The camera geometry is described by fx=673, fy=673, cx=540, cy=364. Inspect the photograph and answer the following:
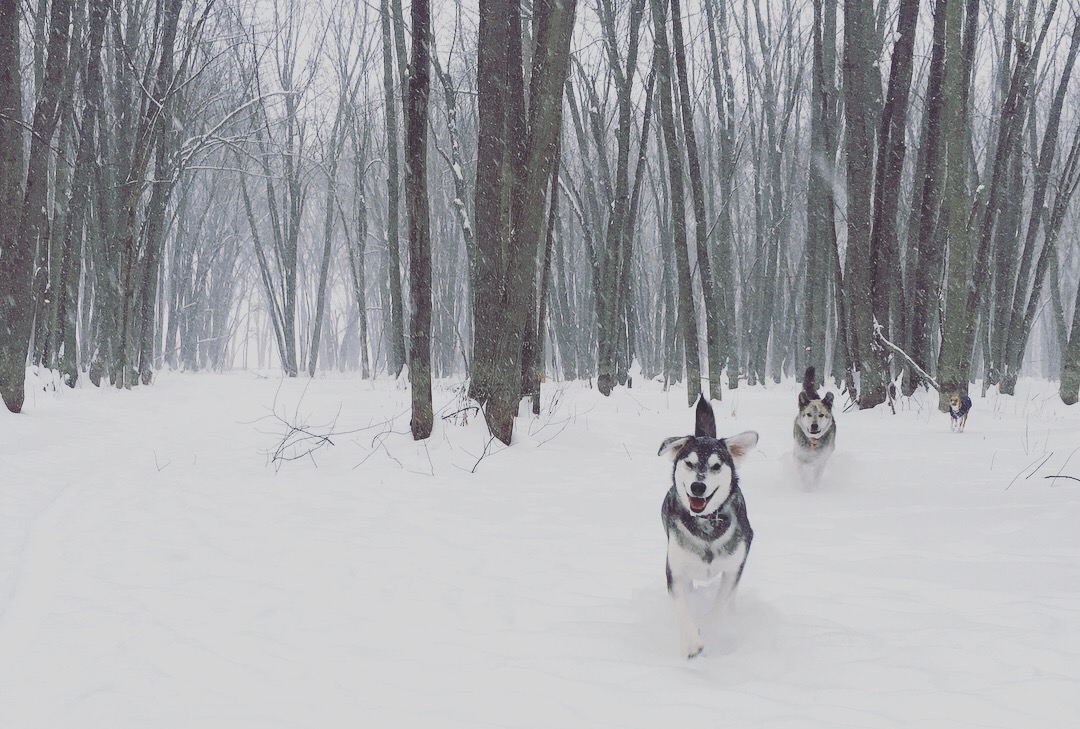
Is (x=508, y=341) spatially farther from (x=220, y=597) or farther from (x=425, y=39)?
(x=220, y=597)

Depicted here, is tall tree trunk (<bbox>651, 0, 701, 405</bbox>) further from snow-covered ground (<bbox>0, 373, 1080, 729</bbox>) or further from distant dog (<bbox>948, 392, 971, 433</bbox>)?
snow-covered ground (<bbox>0, 373, 1080, 729</bbox>)

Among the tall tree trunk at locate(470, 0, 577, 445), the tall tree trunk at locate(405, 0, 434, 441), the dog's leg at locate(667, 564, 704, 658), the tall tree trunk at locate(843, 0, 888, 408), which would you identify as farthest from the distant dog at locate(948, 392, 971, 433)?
the dog's leg at locate(667, 564, 704, 658)

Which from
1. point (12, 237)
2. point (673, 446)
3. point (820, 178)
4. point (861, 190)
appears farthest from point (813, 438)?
point (820, 178)

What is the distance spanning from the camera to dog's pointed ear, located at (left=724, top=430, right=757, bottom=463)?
117 inches

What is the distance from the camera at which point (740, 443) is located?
9.83 feet

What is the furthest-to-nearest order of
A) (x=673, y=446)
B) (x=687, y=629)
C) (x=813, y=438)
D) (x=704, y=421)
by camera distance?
(x=813, y=438), (x=704, y=421), (x=673, y=446), (x=687, y=629)

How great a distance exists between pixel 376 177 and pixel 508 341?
71.5 ft

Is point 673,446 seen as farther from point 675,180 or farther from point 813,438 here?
point 675,180

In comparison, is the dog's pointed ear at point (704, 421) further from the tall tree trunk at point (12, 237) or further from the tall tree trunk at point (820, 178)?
the tall tree trunk at point (820, 178)

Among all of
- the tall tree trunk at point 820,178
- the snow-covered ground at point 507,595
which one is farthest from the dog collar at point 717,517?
the tall tree trunk at point 820,178

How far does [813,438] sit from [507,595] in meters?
3.31

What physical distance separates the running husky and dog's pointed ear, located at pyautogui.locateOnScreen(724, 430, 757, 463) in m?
2.79

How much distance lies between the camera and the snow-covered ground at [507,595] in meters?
2.24

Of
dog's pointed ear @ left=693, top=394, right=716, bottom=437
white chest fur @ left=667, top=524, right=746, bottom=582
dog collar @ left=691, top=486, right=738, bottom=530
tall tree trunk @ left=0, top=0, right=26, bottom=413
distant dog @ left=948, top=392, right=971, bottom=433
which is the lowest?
distant dog @ left=948, top=392, right=971, bottom=433
